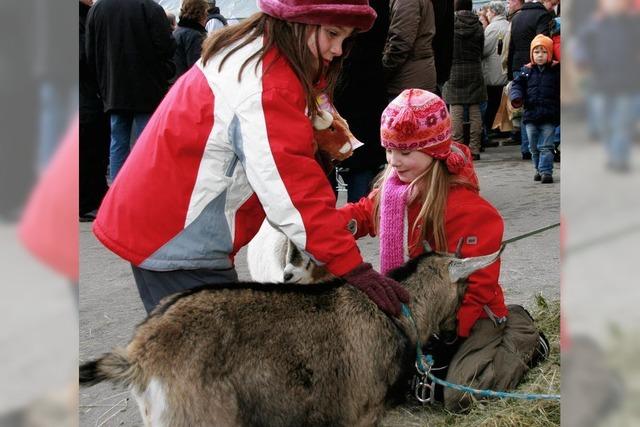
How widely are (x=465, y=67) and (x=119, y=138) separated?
4.92 m

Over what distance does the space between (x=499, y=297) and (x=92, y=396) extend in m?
1.96

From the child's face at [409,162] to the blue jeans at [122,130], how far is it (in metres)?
5.02

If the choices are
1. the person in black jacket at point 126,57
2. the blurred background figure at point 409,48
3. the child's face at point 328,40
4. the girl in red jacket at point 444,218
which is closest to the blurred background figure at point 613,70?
the child's face at point 328,40

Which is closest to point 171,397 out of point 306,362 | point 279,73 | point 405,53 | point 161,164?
point 306,362

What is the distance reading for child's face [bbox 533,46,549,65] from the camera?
9.38 m

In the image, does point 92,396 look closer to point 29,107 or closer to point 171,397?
point 171,397

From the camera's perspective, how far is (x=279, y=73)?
8.82 ft

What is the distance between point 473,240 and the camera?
11.5ft

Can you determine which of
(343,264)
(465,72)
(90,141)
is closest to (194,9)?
(90,141)

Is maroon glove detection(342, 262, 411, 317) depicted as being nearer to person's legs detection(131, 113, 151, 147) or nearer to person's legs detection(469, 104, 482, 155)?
person's legs detection(131, 113, 151, 147)

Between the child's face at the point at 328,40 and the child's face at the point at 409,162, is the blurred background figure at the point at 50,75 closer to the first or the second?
the child's face at the point at 328,40

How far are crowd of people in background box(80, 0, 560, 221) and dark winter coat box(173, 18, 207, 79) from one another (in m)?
0.01

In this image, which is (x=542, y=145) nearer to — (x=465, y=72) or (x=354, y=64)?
(x=465, y=72)

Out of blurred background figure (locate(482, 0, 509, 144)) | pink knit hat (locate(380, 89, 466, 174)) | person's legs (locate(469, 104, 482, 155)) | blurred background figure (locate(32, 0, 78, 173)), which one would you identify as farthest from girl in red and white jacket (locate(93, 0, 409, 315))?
blurred background figure (locate(482, 0, 509, 144))
